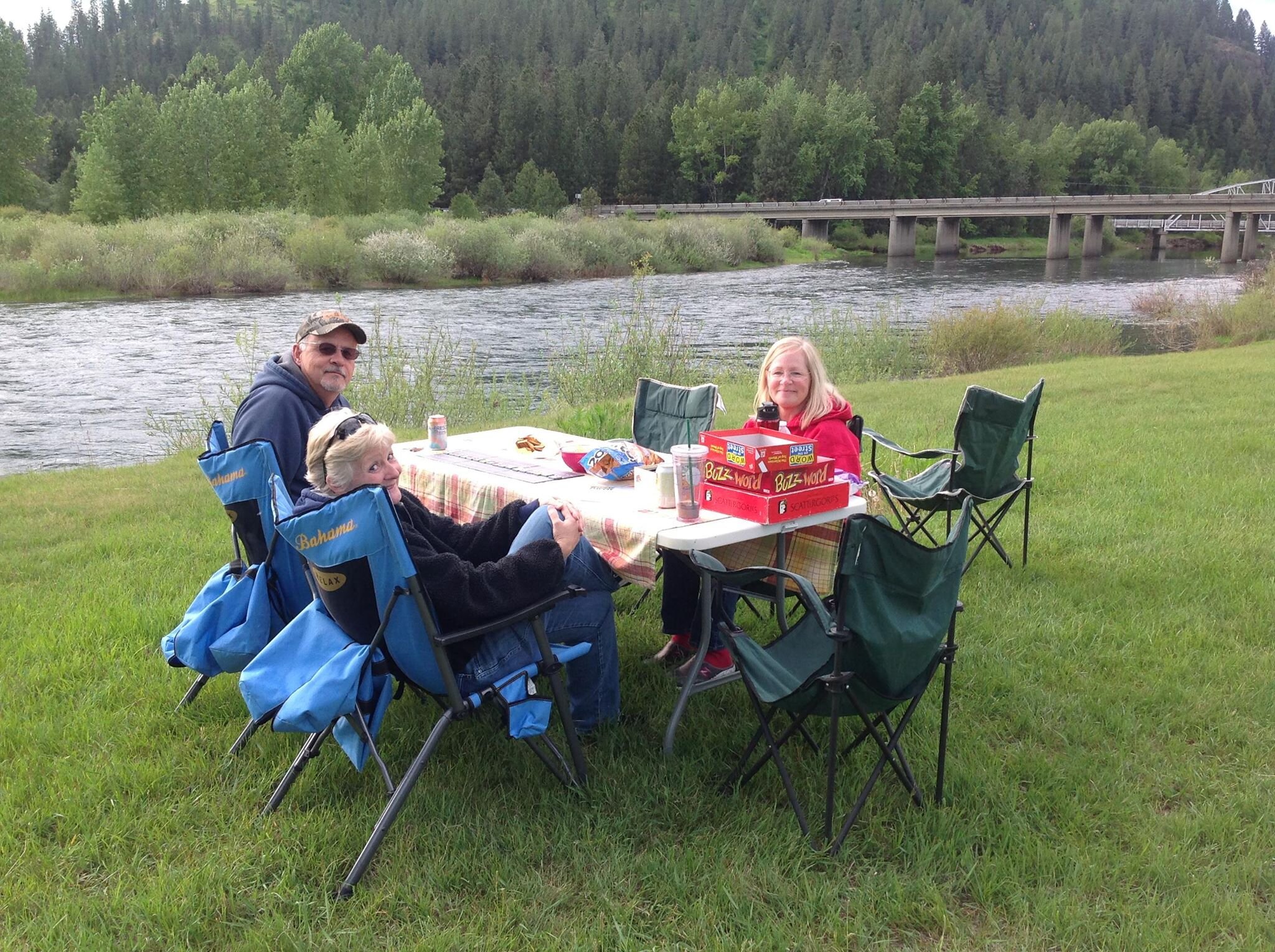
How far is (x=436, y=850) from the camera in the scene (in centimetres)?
276

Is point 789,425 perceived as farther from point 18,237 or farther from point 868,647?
point 18,237

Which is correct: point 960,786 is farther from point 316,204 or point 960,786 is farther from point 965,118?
point 965,118

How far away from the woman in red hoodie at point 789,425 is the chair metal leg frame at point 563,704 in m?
0.83

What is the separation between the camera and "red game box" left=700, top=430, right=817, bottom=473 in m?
3.12

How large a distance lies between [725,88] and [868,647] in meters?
91.4

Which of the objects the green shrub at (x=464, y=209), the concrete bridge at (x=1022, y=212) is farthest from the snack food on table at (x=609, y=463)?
the concrete bridge at (x=1022, y=212)

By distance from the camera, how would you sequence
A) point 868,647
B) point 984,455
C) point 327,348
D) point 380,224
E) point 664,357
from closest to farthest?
point 868,647
point 327,348
point 984,455
point 664,357
point 380,224

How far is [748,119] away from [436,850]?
282ft

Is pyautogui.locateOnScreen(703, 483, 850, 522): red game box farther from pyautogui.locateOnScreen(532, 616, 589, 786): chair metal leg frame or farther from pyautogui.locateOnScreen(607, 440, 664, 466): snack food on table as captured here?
pyautogui.locateOnScreen(532, 616, 589, 786): chair metal leg frame

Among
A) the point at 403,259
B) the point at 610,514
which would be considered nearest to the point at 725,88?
the point at 403,259

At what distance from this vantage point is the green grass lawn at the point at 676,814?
2480 mm

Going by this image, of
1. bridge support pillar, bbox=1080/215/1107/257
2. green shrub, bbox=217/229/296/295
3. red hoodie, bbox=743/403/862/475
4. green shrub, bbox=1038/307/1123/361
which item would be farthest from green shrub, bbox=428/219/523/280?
bridge support pillar, bbox=1080/215/1107/257

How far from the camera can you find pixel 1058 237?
58406 mm

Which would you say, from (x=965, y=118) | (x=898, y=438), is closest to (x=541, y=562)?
(x=898, y=438)
